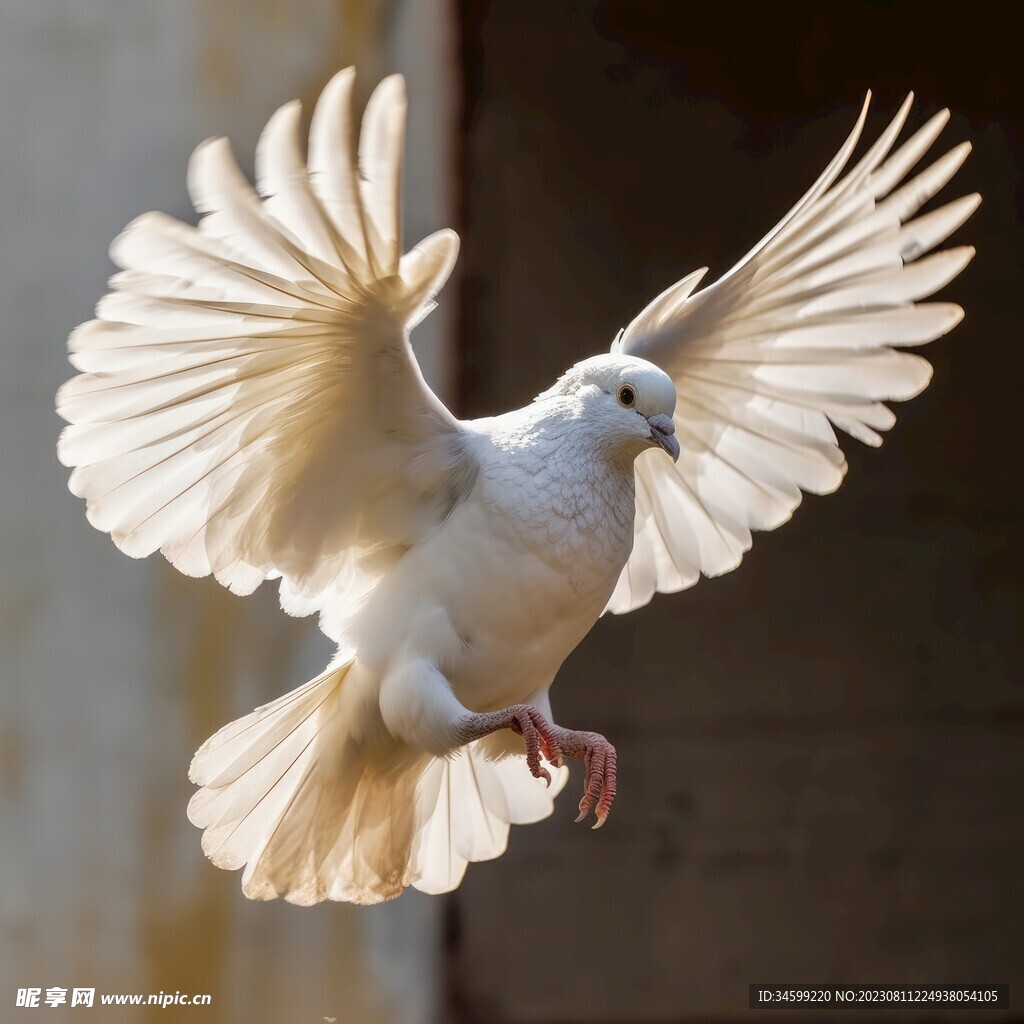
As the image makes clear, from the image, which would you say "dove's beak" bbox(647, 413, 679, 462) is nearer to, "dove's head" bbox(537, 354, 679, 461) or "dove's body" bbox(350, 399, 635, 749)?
"dove's head" bbox(537, 354, 679, 461)

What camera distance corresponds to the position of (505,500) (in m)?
2.52

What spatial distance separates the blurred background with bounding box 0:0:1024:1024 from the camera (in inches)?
177

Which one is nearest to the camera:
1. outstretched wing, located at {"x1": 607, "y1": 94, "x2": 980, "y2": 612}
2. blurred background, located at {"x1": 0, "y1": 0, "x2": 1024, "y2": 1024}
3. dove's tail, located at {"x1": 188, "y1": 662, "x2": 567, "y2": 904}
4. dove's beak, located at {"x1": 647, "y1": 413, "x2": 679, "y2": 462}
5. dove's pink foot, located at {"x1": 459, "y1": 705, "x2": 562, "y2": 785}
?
dove's pink foot, located at {"x1": 459, "y1": 705, "x2": 562, "y2": 785}

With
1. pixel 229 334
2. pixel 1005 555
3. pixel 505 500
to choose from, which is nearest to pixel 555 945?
pixel 1005 555

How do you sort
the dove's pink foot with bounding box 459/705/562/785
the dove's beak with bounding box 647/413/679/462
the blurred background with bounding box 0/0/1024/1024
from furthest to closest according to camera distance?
1. the blurred background with bounding box 0/0/1024/1024
2. the dove's beak with bounding box 647/413/679/462
3. the dove's pink foot with bounding box 459/705/562/785

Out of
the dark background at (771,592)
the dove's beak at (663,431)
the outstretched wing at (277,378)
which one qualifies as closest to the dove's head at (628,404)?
the dove's beak at (663,431)

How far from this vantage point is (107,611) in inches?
161

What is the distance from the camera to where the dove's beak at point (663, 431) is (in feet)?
8.09

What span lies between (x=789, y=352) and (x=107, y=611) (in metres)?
2.24

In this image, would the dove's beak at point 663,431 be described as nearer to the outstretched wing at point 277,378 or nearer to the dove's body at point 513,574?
the dove's body at point 513,574

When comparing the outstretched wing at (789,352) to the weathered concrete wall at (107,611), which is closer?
the outstretched wing at (789,352)

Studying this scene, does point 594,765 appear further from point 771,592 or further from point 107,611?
point 771,592

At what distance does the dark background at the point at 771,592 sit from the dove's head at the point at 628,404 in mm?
2270

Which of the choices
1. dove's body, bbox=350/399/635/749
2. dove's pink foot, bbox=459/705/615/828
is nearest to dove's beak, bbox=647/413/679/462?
dove's body, bbox=350/399/635/749
